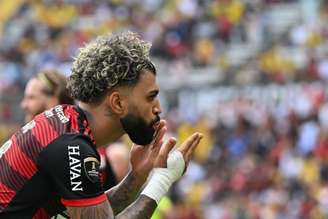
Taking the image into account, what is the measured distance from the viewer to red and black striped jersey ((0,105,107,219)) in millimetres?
4105

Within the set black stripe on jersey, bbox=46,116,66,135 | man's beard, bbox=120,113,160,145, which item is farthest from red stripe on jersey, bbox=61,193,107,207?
man's beard, bbox=120,113,160,145

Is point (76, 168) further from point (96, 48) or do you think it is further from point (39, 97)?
point (39, 97)

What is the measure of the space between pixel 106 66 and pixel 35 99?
2.24m

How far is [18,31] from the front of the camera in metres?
24.2

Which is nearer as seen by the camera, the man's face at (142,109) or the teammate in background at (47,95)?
the man's face at (142,109)

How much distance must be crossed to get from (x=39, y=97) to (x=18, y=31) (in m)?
18.0

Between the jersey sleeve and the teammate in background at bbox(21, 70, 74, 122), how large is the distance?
2216 millimetres

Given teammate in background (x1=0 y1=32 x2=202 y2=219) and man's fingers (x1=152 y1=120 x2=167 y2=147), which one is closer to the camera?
teammate in background (x1=0 y1=32 x2=202 y2=219)

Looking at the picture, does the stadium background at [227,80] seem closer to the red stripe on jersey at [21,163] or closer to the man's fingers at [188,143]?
the man's fingers at [188,143]

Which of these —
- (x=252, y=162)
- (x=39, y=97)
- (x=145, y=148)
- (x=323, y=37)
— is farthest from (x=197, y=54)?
(x=145, y=148)

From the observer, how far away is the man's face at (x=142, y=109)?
14.4 ft

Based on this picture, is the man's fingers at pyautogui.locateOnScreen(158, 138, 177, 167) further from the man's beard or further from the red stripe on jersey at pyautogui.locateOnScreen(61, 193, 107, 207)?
the red stripe on jersey at pyautogui.locateOnScreen(61, 193, 107, 207)

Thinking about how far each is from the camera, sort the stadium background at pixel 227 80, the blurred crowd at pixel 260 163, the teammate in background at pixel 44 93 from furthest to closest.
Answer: the stadium background at pixel 227 80
the blurred crowd at pixel 260 163
the teammate in background at pixel 44 93

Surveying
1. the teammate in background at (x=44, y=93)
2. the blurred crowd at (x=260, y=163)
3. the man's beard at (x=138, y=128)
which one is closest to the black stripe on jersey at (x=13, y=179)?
the man's beard at (x=138, y=128)
